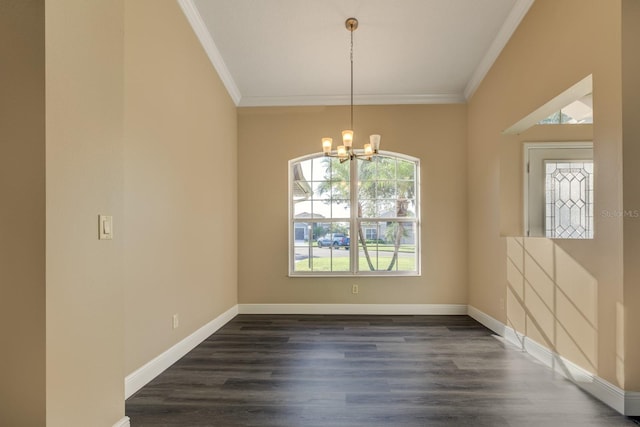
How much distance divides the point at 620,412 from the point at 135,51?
4027 mm

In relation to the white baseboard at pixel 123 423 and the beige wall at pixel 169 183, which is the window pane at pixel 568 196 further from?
the white baseboard at pixel 123 423

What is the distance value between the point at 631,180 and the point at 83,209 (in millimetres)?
3096

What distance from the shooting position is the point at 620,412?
2.19 meters

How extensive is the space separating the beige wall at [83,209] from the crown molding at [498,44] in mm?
3401

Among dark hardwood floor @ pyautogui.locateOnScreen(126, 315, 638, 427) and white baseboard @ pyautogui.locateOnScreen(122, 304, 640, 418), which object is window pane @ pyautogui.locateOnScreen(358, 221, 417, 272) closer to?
white baseboard @ pyautogui.locateOnScreen(122, 304, 640, 418)

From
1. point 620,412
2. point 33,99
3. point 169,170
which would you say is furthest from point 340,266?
point 33,99

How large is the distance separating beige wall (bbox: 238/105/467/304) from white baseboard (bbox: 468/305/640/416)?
1.17m

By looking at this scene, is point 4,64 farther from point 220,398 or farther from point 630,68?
point 630,68

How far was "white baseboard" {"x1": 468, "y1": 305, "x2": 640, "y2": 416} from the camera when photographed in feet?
7.09

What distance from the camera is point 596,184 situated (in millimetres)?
2383

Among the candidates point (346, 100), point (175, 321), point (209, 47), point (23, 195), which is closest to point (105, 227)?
point (23, 195)

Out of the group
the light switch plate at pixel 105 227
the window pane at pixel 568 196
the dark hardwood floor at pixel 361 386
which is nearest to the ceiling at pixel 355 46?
the window pane at pixel 568 196

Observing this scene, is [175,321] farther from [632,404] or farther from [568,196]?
[568,196]

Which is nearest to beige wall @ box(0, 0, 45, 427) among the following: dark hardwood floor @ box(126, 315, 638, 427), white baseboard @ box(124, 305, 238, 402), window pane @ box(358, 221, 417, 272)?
dark hardwood floor @ box(126, 315, 638, 427)
